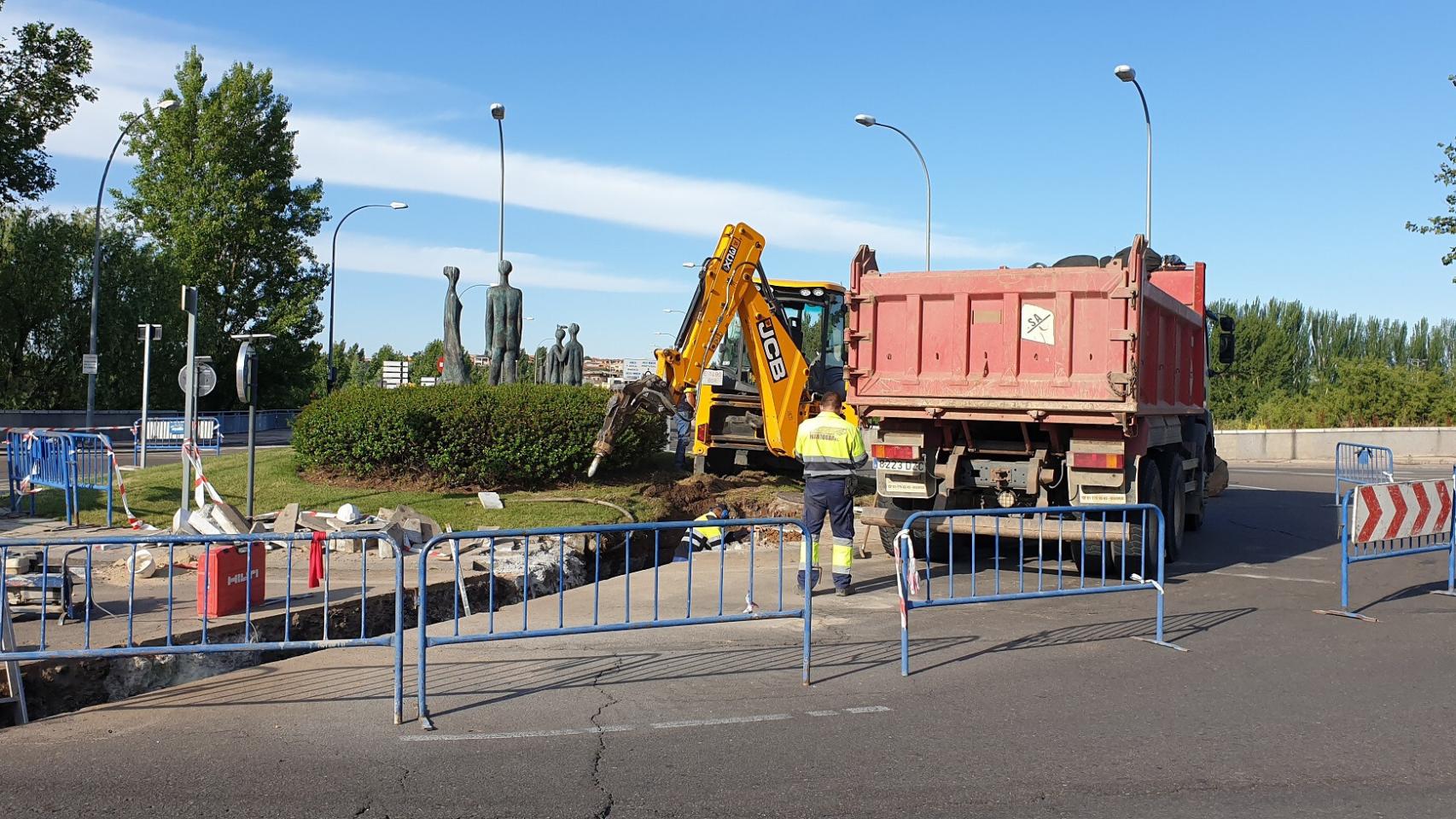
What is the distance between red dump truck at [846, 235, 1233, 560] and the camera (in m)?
10.5

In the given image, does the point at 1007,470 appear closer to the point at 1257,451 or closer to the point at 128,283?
the point at 1257,451

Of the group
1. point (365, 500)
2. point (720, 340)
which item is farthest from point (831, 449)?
point (365, 500)

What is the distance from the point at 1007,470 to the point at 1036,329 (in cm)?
142

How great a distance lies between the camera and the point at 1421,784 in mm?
5184

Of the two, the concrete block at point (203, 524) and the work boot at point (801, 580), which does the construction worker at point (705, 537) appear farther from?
the concrete block at point (203, 524)

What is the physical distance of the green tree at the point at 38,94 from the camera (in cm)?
Answer: 3203

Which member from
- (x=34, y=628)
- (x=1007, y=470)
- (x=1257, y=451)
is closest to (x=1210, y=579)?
(x=1007, y=470)

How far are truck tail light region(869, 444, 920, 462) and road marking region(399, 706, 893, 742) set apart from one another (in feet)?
16.4

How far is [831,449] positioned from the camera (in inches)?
394

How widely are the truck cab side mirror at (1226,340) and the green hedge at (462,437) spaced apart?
7.99 meters

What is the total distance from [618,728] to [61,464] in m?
11.2

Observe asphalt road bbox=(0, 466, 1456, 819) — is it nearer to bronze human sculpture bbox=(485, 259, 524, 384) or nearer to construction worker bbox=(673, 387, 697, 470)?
construction worker bbox=(673, 387, 697, 470)

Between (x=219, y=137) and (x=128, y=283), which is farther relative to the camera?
(x=219, y=137)

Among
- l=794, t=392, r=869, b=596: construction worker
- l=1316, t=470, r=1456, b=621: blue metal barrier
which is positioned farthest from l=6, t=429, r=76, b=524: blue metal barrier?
l=1316, t=470, r=1456, b=621: blue metal barrier
